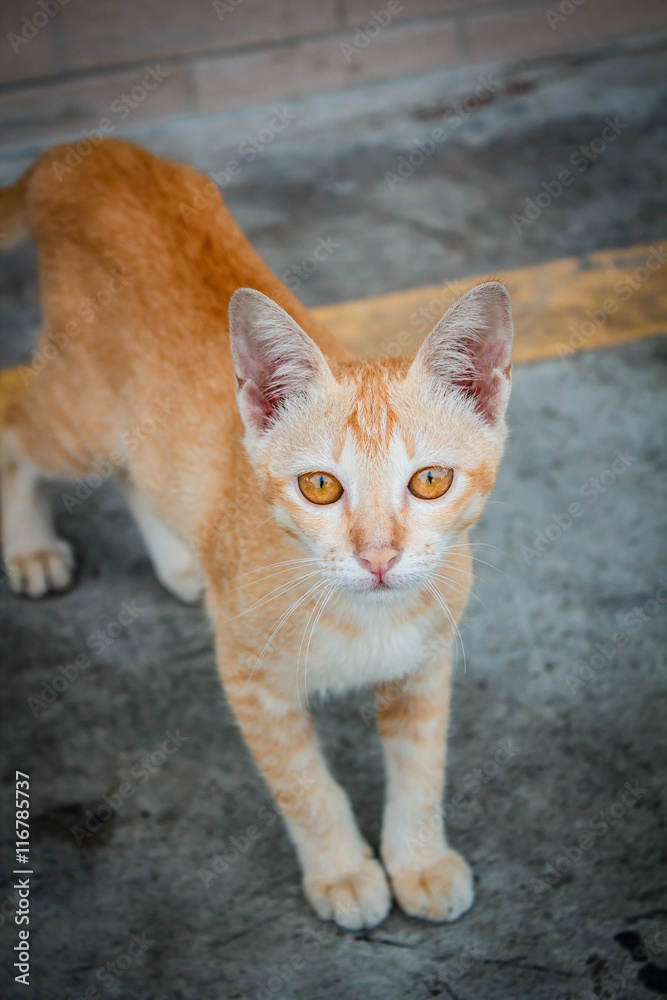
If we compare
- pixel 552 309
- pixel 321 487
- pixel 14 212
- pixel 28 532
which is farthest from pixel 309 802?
pixel 552 309

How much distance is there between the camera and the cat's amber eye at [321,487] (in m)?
1.86

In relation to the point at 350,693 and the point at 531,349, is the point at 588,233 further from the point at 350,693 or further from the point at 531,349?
the point at 350,693

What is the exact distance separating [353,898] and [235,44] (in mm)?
4362

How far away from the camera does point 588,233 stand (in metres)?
4.26

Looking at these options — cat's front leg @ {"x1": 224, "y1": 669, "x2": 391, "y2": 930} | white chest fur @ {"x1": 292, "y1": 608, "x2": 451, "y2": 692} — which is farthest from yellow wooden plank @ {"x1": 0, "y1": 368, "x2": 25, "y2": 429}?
white chest fur @ {"x1": 292, "y1": 608, "x2": 451, "y2": 692}

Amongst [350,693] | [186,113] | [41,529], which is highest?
[186,113]

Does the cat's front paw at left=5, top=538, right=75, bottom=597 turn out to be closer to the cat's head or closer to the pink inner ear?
the cat's head

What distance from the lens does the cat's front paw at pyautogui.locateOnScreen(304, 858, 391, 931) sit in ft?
7.09

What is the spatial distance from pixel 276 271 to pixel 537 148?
1.64 metres

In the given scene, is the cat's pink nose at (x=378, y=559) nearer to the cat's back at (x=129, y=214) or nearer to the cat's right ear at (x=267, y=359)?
the cat's right ear at (x=267, y=359)

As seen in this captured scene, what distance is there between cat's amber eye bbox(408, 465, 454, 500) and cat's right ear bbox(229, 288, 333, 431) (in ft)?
0.96

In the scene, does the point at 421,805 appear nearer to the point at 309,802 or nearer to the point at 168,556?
the point at 309,802

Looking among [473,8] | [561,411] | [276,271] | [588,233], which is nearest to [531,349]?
[561,411]

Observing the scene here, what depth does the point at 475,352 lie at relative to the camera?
6.23ft
